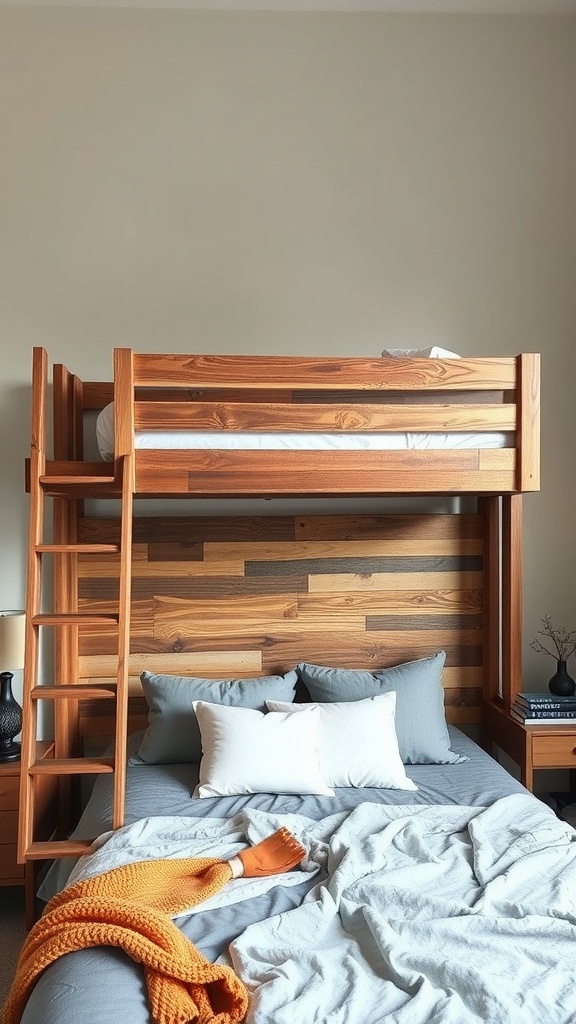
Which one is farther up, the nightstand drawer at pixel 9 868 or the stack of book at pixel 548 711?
the stack of book at pixel 548 711

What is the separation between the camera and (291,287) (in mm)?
3453

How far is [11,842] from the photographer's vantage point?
9.41 feet

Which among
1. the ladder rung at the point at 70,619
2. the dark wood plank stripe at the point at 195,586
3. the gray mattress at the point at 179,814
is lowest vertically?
the gray mattress at the point at 179,814

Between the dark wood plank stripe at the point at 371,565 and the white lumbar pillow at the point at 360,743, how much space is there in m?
0.60

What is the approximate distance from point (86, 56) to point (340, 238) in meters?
1.26

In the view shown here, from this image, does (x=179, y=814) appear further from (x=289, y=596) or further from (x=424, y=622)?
(x=424, y=622)

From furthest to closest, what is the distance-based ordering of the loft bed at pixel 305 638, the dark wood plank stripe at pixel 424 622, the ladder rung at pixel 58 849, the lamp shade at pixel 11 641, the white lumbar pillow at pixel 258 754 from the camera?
1. the dark wood plank stripe at pixel 424 622
2. the lamp shade at pixel 11 641
3. the white lumbar pillow at pixel 258 754
4. the ladder rung at pixel 58 849
5. the loft bed at pixel 305 638

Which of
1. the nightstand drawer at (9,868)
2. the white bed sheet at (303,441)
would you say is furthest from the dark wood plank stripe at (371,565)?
the nightstand drawer at (9,868)

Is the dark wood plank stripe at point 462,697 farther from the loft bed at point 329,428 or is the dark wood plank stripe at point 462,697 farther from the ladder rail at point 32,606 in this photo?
the ladder rail at point 32,606

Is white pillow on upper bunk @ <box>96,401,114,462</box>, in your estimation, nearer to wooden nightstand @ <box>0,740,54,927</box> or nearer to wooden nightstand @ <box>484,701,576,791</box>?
wooden nightstand @ <box>0,740,54,927</box>

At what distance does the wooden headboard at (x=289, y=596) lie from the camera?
10.9 ft

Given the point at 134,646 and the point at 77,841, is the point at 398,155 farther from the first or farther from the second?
the point at 77,841

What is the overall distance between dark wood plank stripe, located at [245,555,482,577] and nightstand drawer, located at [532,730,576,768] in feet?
2.44

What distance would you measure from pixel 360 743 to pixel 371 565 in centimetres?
83
